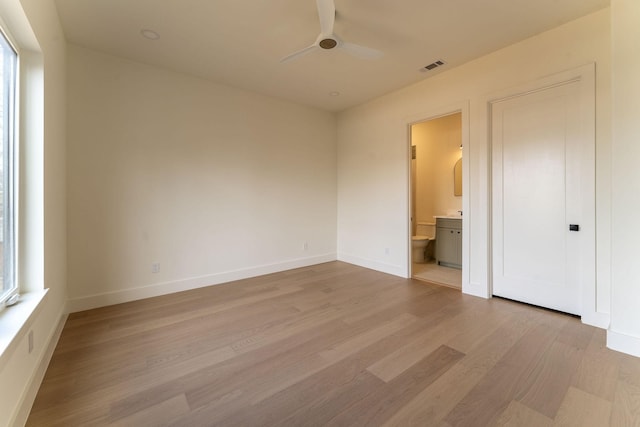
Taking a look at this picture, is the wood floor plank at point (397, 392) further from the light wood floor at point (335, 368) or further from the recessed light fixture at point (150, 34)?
the recessed light fixture at point (150, 34)

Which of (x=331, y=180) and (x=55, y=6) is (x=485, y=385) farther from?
(x=55, y=6)

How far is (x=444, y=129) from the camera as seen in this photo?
5.15m

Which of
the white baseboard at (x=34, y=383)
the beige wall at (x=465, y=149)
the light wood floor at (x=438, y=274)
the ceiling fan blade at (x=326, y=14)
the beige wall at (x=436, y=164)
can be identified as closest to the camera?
the white baseboard at (x=34, y=383)

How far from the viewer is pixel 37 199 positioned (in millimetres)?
1785

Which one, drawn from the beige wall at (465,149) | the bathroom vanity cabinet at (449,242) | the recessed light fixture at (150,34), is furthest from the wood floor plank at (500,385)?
the recessed light fixture at (150,34)

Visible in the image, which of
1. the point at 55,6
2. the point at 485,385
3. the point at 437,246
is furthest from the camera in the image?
the point at 437,246

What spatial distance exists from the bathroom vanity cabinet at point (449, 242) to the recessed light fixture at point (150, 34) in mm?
4730

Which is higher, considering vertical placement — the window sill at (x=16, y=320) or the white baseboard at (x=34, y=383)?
the window sill at (x=16, y=320)

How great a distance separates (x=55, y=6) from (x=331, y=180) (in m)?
3.88

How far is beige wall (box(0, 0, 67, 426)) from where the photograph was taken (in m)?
1.39

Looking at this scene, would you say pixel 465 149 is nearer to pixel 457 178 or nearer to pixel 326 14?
pixel 457 178

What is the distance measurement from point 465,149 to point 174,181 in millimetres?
3660

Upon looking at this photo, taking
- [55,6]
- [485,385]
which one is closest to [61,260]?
[55,6]

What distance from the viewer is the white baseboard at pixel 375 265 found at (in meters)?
3.96
